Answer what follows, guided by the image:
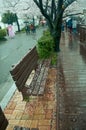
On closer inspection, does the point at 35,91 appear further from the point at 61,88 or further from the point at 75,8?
the point at 75,8

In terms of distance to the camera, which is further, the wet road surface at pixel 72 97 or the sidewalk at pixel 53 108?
the wet road surface at pixel 72 97

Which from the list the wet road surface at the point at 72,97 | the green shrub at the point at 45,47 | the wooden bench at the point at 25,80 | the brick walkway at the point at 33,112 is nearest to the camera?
the brick walkway at the point at 33,112

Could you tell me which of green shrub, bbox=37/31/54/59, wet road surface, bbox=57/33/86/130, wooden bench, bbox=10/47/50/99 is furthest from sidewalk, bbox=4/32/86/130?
green shrub, bbox=37/31/54/59

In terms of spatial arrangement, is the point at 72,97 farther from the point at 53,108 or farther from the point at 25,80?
→ the point at 25,80

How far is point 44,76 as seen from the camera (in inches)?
289

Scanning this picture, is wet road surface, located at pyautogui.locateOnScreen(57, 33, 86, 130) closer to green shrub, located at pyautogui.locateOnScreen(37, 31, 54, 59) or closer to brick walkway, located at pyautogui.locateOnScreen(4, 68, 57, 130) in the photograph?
brick walkway, located at pyautogui.locateOnScreen(4, 68, 57, 130)

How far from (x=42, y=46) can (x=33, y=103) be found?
640cm

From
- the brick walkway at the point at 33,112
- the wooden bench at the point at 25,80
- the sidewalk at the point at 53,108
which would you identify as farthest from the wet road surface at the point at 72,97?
the wooden bench at the point at 25,80

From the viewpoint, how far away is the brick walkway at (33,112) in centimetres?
489

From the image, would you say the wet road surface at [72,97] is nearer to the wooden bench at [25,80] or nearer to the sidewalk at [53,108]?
the sidewalk at [53,108]

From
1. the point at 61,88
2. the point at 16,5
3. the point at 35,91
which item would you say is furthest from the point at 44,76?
the point at 16,5

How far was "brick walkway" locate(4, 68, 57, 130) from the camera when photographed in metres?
4.89

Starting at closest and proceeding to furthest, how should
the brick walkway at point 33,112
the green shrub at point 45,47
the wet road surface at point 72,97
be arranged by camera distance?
the brick walkway at point 33,112 < the wet road surface at point 72,97 < the green shrub at point 45,47

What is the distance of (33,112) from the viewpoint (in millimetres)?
5379
